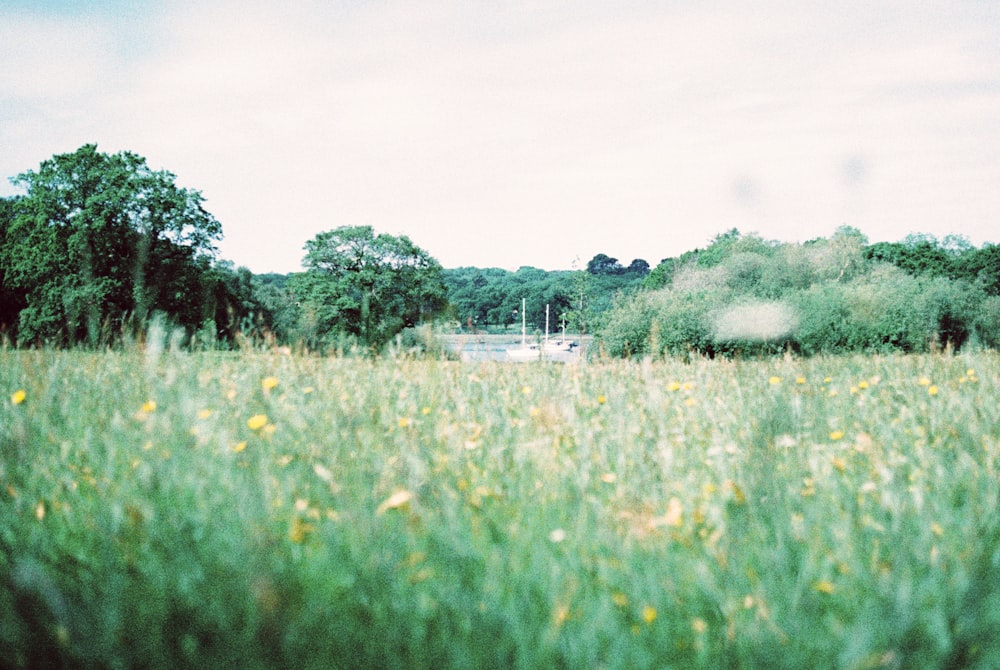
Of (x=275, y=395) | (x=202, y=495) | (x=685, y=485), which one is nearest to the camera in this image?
(x=202, y=495)

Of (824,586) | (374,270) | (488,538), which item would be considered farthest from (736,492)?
(374,270)

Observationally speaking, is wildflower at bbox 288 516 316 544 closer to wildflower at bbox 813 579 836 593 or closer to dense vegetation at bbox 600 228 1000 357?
wildflower at bbox 813 579 836 593

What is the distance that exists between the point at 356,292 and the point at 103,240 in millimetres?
17571

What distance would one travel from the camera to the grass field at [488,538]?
5.60ft

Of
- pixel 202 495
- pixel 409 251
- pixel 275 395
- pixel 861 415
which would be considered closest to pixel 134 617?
pixel 202 495

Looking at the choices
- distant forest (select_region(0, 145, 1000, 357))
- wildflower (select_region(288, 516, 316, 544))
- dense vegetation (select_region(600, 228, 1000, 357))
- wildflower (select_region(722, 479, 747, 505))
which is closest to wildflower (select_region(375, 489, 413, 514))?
wildflower (select_region(288, 516, 316, 544))

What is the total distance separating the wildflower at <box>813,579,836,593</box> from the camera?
2.03 meters

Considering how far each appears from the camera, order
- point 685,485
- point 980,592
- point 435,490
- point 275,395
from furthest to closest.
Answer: point 275,395 → point 685,485 → point 435,490 → point 980,592

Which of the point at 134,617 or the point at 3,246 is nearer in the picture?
the point at 134,617

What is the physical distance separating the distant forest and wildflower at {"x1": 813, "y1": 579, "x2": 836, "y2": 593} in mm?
3075

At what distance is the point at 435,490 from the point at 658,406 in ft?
5.12

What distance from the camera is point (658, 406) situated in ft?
12.6

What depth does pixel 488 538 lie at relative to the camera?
234cm

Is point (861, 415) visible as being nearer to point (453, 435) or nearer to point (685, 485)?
point (685, 485)
